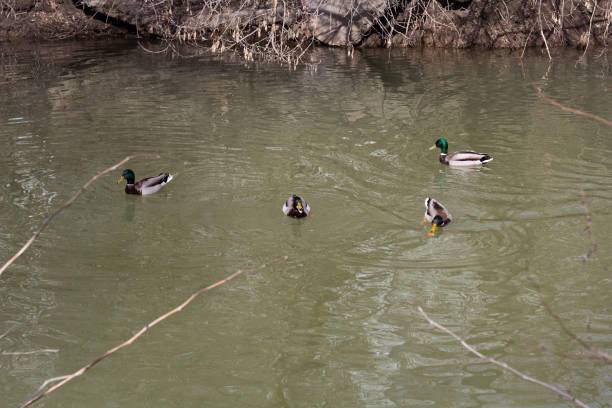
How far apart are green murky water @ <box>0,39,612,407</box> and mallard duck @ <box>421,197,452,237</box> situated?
15 cm

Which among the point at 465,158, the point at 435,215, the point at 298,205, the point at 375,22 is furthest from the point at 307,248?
the point at 375,22

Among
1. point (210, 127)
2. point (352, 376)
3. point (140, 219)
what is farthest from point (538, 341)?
point (210, 127)

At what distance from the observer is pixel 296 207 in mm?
7875

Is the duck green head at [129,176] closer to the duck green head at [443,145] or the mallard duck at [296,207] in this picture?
the mallard duck at [296,207]

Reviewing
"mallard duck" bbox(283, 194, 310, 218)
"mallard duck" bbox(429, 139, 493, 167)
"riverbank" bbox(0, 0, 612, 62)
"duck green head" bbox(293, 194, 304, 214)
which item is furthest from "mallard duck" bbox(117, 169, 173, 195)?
"riverbank" bbox(0, 0, 612, 62)

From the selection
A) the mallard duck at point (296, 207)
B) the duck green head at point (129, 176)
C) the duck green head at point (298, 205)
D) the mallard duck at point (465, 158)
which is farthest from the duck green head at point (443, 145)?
the duck green head at point (129, 176)

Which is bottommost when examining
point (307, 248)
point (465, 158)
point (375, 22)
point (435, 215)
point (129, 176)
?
point (307, 248)

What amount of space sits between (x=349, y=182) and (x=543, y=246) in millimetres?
2819

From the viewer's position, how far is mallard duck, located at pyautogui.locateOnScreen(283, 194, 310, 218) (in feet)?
25.8

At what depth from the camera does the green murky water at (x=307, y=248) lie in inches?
203

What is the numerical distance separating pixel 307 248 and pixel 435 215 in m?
1.51

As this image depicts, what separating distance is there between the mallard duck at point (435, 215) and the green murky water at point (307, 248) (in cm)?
15

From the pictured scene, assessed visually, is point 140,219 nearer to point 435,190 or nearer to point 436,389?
point 435,190

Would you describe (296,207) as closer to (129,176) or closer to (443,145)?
(129,176)
